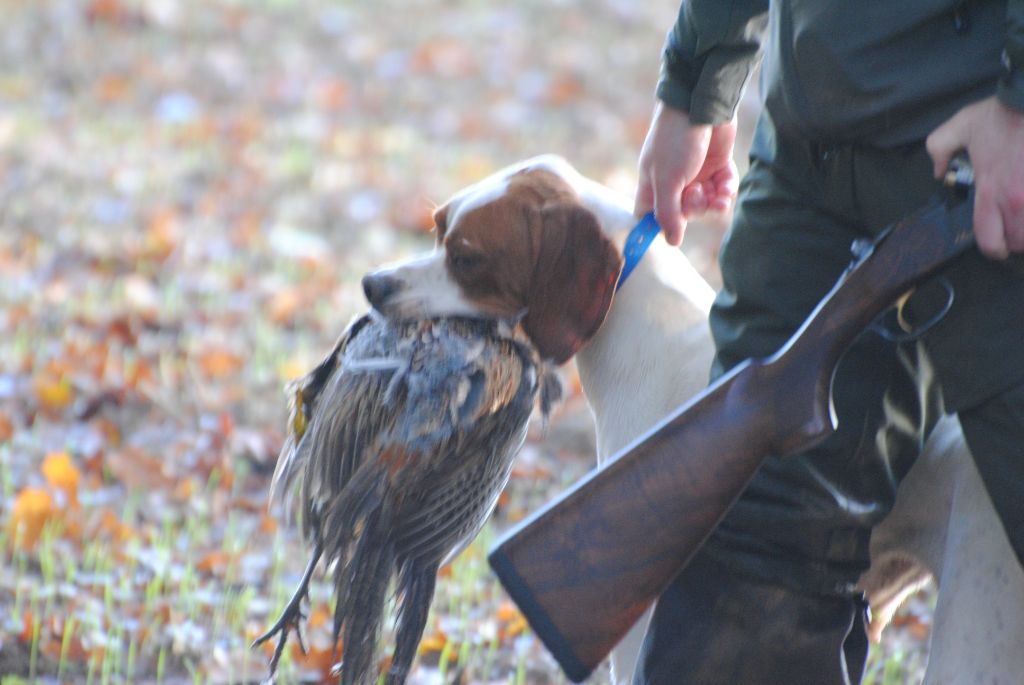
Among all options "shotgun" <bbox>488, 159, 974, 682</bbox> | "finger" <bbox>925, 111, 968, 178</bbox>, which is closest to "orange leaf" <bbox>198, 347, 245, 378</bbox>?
"shotgun" <bbox>488, 159, 974, 682</bbox>

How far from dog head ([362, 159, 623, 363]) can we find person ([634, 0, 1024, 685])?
0.17 metres

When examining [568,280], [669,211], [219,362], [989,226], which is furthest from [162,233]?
[989,226]

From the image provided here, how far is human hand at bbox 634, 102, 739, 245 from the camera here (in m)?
2.72

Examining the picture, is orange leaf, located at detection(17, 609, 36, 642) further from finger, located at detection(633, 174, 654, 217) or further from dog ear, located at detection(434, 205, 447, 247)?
finger, located at detection(633, 174, 654, 217)

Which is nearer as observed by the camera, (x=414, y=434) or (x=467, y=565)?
(x=414, y=434)

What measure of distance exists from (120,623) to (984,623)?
202 cm

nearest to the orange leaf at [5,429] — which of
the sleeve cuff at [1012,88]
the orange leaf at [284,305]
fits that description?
the orange leaf at [284,305]

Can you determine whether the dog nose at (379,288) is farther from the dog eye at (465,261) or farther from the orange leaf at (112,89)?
the orange leaf at (112,89)

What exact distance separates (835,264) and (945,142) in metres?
0.37

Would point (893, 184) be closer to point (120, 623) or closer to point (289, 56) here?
point (120, 623)

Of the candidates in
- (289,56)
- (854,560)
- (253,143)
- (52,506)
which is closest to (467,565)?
(52,506)

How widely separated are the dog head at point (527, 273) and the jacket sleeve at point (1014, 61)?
3.43 feet

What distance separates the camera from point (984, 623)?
229 cm

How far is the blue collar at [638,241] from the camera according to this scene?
2844 millimetres
